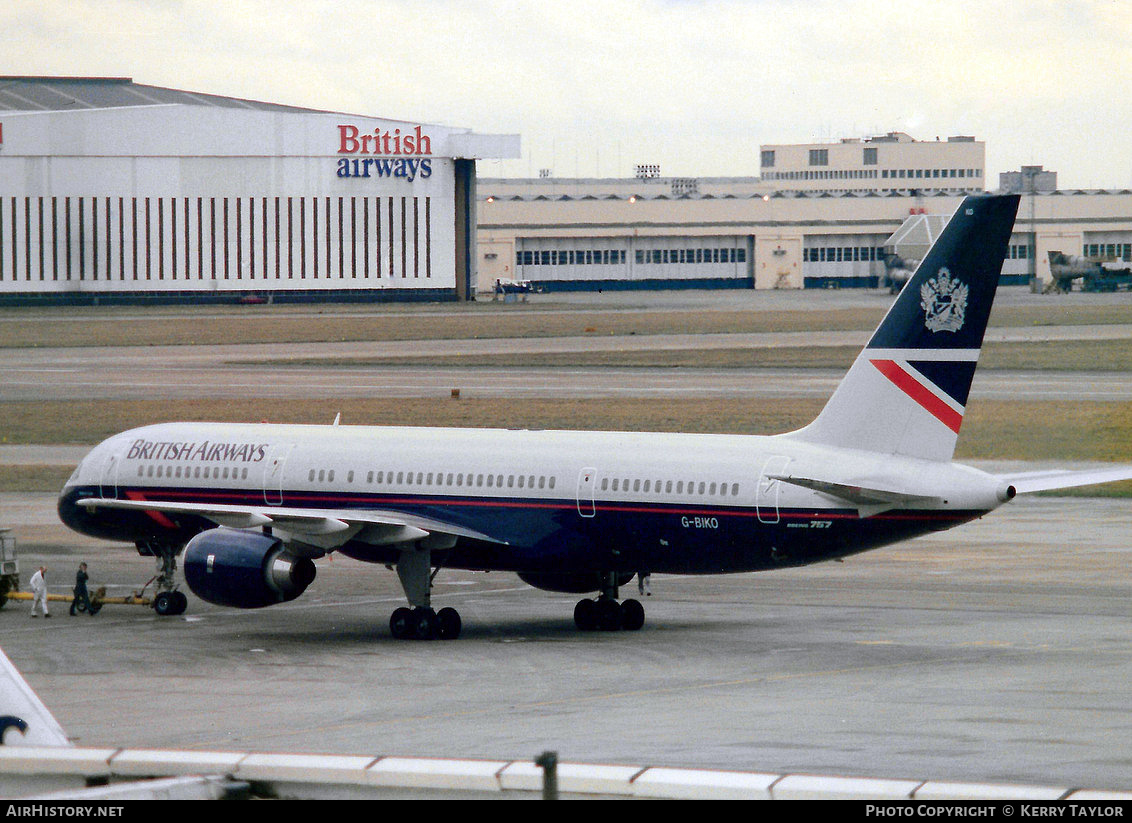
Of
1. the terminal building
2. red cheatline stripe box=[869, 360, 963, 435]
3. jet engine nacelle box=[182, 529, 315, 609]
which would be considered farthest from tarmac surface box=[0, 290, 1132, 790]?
the terminal building

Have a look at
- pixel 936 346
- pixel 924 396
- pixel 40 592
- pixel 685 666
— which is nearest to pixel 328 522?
pixel 685 666

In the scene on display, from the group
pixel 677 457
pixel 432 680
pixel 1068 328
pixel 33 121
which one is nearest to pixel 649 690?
pixel 432 680

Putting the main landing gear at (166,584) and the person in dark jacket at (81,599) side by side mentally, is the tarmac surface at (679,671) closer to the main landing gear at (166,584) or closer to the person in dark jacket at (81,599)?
the person in dark jacket at (81,599)

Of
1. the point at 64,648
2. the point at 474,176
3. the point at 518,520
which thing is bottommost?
the point at 64,648

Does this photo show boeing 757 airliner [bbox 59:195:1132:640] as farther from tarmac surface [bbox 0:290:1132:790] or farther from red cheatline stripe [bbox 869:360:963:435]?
tarmac surface [bbox 0:290:1132:790]

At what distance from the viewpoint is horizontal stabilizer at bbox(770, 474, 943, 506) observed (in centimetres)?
3334

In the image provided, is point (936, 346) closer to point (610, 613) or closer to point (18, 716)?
point (610, 613)

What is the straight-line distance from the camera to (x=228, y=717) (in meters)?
28.7

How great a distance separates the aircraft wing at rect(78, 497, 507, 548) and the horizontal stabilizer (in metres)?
7.52

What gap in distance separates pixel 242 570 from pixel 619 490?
796 cm

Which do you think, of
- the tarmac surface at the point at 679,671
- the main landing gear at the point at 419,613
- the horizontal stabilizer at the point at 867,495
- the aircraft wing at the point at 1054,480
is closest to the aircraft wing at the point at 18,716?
the tarmac surface at the point at 679,671

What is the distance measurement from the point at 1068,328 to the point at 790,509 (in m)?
98.9
